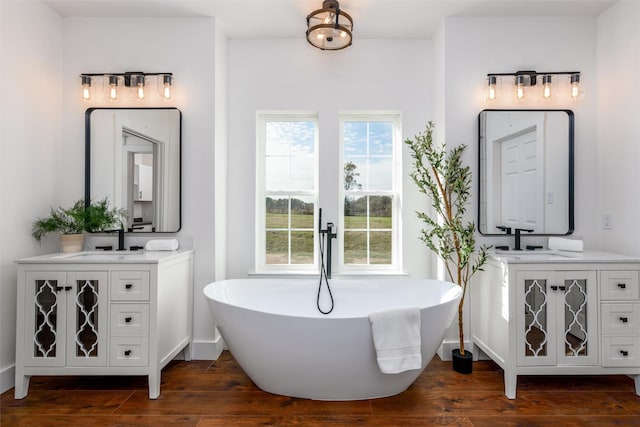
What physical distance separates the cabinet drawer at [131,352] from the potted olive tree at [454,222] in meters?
2.06

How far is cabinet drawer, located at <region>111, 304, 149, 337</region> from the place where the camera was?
7.30 ft

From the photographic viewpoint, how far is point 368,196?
330 cm

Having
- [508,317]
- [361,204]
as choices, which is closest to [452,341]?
[508,317]

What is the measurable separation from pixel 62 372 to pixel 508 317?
2.80m

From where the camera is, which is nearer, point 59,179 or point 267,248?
point 59,179

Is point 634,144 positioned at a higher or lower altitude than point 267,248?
higher

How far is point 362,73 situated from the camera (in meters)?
3.12

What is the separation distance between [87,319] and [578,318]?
3.07m

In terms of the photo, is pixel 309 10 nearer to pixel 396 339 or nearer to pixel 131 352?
pixel 396 339

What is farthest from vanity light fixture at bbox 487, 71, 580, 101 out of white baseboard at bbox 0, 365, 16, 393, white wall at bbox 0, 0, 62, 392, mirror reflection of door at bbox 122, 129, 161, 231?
white baseboard at bbox 0, 365, 16, 393

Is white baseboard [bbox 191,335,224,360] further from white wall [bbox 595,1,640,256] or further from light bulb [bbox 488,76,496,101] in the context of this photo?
white wall [bbox 595,1,640,256]

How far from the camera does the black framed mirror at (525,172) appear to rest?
2.79 metres

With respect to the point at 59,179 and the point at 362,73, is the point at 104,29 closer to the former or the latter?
the point at 59,179

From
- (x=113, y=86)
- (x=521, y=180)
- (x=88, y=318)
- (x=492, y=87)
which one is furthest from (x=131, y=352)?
(x=492, y=87)
